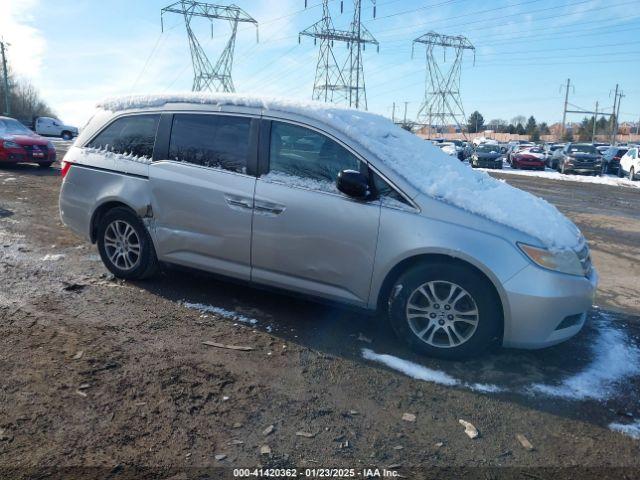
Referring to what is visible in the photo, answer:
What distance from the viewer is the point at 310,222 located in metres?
4.00

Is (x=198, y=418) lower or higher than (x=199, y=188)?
lower

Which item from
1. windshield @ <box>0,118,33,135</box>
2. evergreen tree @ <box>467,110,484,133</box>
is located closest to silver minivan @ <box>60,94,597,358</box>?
windshield @ <box>0,118,33,135</box>

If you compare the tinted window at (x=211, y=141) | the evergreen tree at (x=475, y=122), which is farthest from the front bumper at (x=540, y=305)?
the evergreen tree at (x=475, y=122)

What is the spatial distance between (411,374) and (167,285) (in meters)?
2.68

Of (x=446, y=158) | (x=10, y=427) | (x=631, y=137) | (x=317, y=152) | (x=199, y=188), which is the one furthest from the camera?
(x=631, y=137)

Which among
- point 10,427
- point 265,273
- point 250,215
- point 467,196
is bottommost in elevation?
point 10,427

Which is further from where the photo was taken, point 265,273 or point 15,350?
point 265,273

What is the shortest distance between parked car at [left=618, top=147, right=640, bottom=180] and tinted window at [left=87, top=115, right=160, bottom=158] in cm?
2566

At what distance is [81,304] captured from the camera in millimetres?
4578

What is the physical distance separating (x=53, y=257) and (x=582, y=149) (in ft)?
98.3

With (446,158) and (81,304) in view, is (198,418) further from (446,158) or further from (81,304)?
(446,158)

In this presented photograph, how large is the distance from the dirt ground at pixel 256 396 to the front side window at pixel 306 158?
1194 millimetres

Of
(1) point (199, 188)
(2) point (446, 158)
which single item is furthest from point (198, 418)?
(2) point (446, 158)

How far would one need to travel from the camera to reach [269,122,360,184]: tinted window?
4.05 metres
